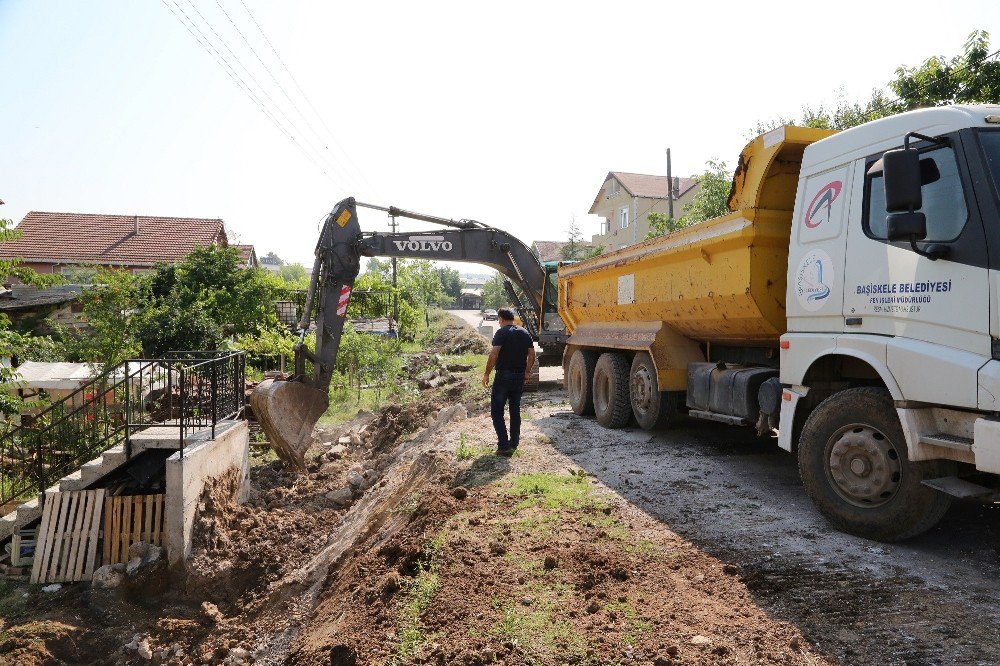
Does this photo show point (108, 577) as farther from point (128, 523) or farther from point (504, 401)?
point (504, 401)

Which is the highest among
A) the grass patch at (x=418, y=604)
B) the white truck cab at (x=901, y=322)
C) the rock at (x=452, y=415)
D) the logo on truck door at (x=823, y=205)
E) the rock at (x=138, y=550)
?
the logo on truck door at (x=823, y=205)

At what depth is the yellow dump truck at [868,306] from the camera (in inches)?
141

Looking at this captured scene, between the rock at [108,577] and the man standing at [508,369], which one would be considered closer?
the rock at [108,577]

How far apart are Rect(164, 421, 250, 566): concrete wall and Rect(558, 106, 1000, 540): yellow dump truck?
560cm

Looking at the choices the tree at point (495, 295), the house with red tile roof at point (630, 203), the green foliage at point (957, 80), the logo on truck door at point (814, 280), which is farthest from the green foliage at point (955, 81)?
the tree at point (495, 295)

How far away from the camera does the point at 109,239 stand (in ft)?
110

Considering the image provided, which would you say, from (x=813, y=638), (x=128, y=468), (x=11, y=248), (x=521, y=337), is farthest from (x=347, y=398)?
(x=11, y=248)

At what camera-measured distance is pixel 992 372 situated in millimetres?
3379

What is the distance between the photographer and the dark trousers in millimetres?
7121

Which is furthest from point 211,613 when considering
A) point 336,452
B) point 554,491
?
point 336,452

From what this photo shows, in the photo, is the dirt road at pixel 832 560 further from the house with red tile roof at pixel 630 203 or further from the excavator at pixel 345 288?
the house with red tile roof at pixel 630 203

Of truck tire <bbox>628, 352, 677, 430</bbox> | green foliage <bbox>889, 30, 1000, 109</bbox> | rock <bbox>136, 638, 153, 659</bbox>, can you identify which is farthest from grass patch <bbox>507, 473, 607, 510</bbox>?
green foliage <bbox>889, 30, 1000, 109</bbox>

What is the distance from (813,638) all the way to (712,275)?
3.73m

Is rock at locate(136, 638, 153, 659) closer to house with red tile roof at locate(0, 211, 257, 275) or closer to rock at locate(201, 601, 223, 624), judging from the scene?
rock at locate(201, 601, 223, 624)
